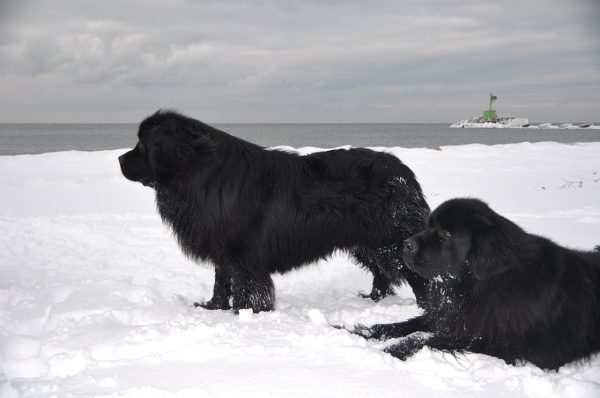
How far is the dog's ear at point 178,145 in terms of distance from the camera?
3443 millimetres

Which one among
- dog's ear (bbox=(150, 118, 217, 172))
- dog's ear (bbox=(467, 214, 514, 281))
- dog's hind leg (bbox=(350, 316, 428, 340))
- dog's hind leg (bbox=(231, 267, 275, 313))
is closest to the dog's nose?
dog's ear (bbox=(467, 214, 514, 281))

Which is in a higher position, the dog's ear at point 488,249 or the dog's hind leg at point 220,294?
the dog's ear at point 488,249

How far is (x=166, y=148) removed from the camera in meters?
3.45

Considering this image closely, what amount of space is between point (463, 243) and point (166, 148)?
7.44 feet

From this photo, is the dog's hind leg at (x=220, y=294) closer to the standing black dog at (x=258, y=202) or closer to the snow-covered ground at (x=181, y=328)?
the standing black dog at (x=258, y=202)

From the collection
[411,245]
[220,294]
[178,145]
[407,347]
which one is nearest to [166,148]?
[178,145]

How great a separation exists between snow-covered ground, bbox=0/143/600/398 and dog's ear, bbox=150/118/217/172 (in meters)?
1.13

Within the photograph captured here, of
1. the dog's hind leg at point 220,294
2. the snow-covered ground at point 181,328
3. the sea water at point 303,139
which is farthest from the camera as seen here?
the sea water at point 303,139

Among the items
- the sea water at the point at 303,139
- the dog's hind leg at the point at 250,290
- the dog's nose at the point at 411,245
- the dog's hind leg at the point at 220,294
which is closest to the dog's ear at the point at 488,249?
the dog's nose at the point at 411,245

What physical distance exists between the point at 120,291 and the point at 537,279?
3.17m

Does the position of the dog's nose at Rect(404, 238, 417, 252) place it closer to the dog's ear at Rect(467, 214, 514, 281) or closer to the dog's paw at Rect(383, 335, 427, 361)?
the dog's ear at Rect(467, 214, 514, 281)

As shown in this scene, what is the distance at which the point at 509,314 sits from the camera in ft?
8.64

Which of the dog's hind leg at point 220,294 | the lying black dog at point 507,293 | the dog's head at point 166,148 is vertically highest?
the dog's head at point 166,148

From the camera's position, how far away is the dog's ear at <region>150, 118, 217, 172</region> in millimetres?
3443
